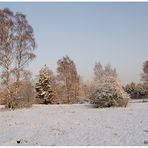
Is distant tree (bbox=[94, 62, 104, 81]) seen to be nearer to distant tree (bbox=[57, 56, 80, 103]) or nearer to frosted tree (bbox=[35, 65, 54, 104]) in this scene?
distant tree (bbox=[57, 56, 80, 103])

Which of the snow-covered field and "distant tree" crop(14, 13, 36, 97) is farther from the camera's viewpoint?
"distant tree" crop(14, 13, 36, 97)

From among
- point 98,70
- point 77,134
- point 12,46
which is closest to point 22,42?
point 12,46

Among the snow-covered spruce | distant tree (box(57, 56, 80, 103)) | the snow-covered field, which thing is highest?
distant tree (box(57, 56, 80, 103))

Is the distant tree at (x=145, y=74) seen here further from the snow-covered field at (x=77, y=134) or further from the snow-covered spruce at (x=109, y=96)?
the snow-covered field at (x=77, y=134)

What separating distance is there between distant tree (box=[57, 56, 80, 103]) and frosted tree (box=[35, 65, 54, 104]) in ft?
20.2

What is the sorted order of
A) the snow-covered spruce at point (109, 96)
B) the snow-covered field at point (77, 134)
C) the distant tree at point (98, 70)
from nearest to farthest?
the snow-covered field at point (77, 134), the snow-covered spruce at point (109, 96), the distant tree at point (98, 70)

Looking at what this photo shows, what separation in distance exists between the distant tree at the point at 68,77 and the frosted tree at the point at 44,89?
616 centimetres

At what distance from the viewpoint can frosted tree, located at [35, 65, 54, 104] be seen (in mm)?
58469

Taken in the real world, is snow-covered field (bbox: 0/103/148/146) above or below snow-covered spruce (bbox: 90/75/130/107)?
below

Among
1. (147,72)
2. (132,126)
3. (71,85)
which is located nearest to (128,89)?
(147,72)

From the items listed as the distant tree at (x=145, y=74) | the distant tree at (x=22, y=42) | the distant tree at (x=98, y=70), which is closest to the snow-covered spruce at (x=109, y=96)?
the distant tree at (x=22, y=42)

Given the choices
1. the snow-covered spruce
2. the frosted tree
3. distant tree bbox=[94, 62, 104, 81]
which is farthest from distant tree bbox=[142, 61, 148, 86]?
the snow-covered spruce

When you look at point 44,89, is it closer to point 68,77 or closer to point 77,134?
point 68,77

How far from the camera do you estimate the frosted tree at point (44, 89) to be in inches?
2302
